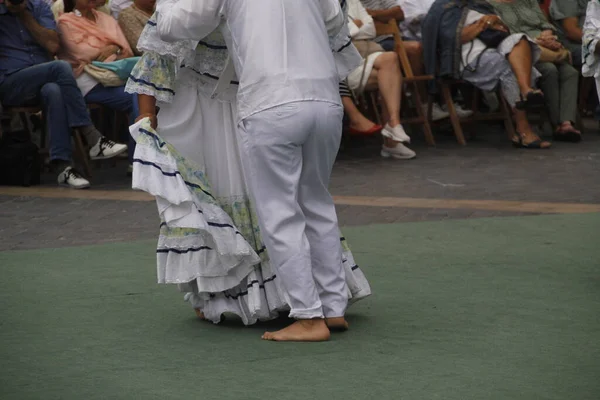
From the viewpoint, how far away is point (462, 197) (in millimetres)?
9195

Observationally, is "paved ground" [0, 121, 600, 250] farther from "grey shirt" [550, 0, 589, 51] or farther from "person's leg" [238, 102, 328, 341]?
"person's leg" [238, 102, 328, 341]

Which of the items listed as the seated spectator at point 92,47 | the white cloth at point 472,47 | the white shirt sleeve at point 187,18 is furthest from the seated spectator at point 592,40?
the white cloth at point 472,47

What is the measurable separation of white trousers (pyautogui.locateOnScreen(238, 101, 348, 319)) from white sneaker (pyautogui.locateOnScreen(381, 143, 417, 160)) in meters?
6.29

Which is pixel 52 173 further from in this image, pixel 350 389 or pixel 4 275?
pixel 350 389

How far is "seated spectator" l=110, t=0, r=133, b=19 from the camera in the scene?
11719 mm

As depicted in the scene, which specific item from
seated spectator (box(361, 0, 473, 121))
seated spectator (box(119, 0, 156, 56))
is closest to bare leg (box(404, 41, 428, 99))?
seated spectator (box(361, 0, 473, 121))

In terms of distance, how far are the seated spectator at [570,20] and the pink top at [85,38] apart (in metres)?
4.70

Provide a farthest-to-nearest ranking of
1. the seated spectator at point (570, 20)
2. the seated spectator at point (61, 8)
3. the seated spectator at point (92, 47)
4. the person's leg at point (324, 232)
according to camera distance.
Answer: the seated spectator at point (570, 20)
the seated spectator at point (61, 8)
the seated spectator at point (92, 47)
the person's leg at point (324, 232)

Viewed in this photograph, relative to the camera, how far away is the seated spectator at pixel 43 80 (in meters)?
10.1

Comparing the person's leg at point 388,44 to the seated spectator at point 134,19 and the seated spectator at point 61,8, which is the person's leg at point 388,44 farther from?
the seated spectator at point 61,8

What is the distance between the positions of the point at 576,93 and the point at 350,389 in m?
8.70

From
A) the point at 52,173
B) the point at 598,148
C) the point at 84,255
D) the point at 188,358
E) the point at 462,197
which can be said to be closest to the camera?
the point at 188,358

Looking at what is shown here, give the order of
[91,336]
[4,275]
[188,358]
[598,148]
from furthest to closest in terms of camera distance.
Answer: [598,148] → [4,275] → [91,336] → [188,358]

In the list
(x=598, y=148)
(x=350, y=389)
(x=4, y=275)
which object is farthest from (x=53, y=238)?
(x=598, y=148)
